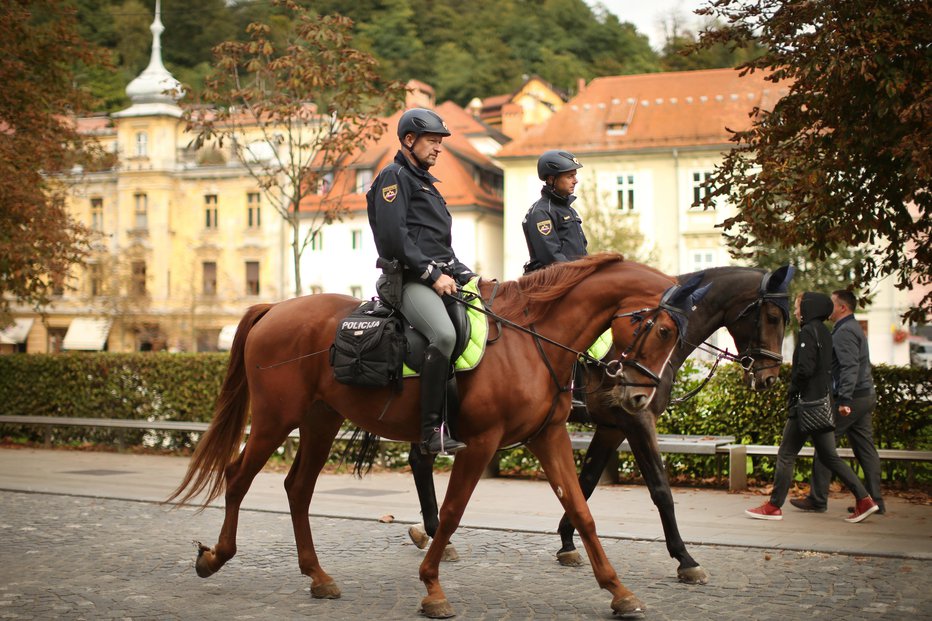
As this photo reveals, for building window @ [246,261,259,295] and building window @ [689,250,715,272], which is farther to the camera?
building window @ [246,261,259,295]

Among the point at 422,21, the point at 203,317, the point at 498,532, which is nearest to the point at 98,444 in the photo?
the point at 498,532

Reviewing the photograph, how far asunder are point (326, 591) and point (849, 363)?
6523mm

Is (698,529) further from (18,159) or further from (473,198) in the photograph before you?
(473,198)

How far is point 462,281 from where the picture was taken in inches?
305

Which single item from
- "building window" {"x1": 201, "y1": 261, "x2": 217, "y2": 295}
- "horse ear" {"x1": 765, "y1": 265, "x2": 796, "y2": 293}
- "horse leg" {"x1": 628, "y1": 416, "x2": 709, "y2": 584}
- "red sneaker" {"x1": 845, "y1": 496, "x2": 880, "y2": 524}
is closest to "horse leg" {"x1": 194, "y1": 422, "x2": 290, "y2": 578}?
"horse leg" {"x1": 628, "y1": 416, "x2": 709, "y2": 584}

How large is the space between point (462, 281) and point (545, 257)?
145cm

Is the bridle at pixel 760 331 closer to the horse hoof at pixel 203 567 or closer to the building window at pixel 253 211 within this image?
the horse hoof at pixel 203 567

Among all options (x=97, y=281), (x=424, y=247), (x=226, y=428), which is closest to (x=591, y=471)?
(x=424, y=247)

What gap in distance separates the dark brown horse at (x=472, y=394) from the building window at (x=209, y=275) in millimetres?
55191

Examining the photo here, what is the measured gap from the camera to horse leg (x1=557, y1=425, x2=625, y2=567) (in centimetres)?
862

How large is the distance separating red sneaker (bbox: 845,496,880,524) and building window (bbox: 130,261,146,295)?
52.5 m

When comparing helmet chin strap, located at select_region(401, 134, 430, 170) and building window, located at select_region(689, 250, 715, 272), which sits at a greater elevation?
building window, located at select_region(689, 250, 715, 272)

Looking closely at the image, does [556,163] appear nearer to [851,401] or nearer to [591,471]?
[591,471]

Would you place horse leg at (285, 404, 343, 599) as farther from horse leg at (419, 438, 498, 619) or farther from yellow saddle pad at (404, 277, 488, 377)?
horse leg at (419, 438, 498, 619)
